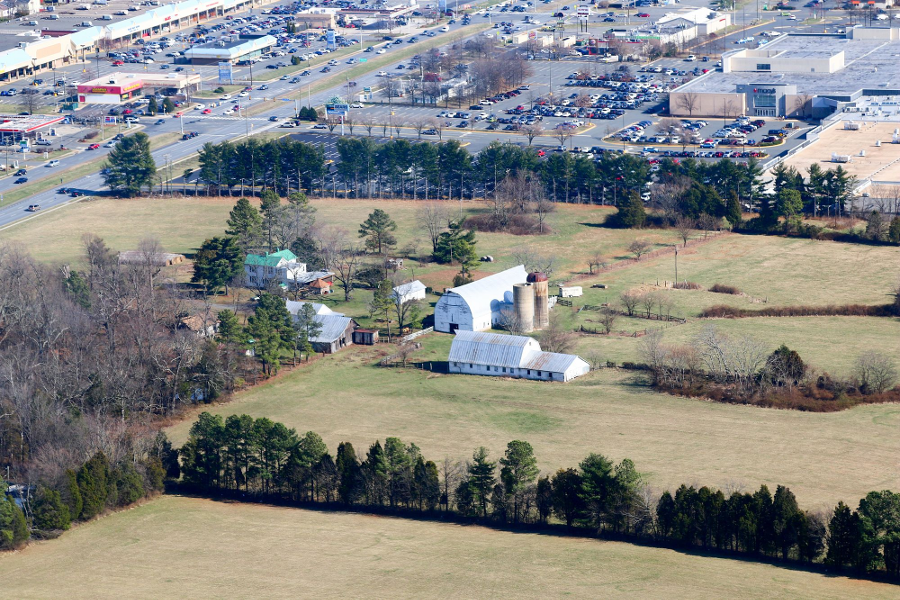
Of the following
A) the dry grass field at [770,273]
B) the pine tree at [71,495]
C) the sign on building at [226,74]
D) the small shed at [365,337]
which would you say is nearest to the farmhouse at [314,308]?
→ the small shed at [365,337]

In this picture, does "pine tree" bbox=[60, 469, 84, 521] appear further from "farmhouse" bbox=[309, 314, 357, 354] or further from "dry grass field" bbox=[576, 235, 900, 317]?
"dry grass field" bbox=[576, 235, 900, 317]

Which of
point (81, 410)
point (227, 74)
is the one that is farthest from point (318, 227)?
point (227, 74)

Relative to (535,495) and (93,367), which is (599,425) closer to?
(535,495)

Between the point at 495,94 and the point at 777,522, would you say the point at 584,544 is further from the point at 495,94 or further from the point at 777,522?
the point at 495,94

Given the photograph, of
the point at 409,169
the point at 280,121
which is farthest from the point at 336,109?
the point at 409,169

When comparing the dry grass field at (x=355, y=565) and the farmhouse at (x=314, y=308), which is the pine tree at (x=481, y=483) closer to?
the dry grass field at (x=355, y=565)

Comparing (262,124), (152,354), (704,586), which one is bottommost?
(704,586)
